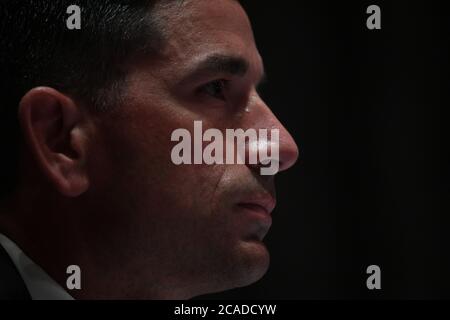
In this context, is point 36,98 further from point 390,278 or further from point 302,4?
point 390,278

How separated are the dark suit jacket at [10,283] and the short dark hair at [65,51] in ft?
0.54

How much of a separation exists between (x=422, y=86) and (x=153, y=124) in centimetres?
92

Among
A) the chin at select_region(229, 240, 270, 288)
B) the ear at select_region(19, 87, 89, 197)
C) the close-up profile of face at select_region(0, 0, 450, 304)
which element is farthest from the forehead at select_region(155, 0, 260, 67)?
the chin at select_region(229, 240, 270, 288)

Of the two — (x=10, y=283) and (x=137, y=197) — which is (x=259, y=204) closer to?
(x=137, y=197)

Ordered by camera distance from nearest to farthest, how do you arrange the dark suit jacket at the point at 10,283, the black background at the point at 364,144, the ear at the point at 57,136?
1. the dark suit jacket at the point at 10,283
2. the ear at the point at 57,136
3. the black background at the point at 364,144

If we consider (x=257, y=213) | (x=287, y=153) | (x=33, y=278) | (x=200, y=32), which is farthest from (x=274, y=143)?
(x=33, y=278)

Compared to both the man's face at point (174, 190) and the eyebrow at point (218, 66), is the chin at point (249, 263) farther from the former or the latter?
the eyebrow at point (218, 66)

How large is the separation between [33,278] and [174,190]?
12.1 inches

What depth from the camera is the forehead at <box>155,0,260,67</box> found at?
1.40 metres

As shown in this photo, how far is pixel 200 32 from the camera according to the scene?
1419 millimetres

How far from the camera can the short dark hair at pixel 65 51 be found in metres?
1.36

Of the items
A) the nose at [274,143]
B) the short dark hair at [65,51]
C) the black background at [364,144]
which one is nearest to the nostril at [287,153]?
the nose at [274,143]
